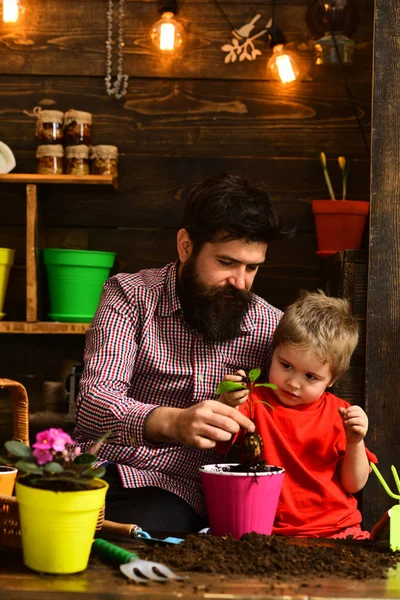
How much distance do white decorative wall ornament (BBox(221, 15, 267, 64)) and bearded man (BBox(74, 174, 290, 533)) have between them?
975 millimetres

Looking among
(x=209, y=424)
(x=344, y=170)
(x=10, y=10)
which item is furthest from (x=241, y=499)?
(x=10, y=10)

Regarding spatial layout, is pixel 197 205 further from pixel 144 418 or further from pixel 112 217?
pixel 112 217

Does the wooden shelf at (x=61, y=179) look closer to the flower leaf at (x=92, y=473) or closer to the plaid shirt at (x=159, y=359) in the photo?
the plaid shirt at (x=159, y=359)

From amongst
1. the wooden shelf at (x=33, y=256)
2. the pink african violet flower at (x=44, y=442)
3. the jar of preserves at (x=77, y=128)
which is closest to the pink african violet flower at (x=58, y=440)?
the pink african violet flower at (x=44, y=442)

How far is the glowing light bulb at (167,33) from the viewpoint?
290 cm

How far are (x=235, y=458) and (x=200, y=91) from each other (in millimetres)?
1372

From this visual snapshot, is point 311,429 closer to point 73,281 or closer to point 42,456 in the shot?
point 42,456

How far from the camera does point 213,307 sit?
2.15 metres

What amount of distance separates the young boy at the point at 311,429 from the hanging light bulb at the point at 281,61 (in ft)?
3.69

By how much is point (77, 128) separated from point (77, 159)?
0.36ft

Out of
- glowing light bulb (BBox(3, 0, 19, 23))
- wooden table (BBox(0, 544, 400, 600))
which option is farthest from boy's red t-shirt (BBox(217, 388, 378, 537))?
glowing light bulb (BBox(3, 0, 19, 23))

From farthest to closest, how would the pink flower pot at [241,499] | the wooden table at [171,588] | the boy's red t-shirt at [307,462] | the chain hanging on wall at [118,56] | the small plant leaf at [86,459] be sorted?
the chain hanging on wall at [118,56] < the boy's red t-shirt at [307,462] < the pink flower pot at [241,499] < the small plant leaf at [86,459] < the wooden table at [171,588]

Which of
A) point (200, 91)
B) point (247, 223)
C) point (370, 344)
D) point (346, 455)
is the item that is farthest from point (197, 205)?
point (200, 91)

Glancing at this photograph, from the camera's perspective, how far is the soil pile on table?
1.35m
